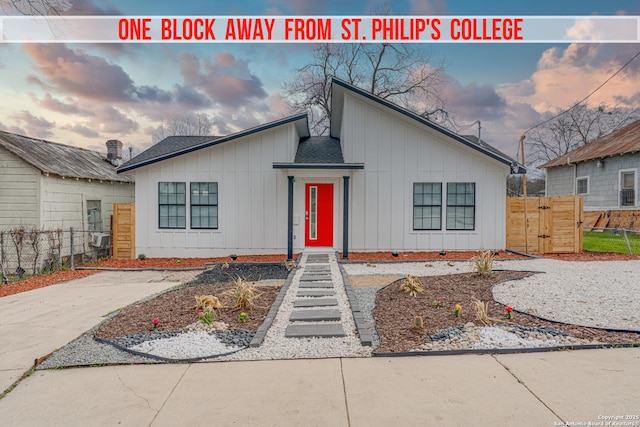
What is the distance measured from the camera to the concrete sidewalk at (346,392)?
270 cm

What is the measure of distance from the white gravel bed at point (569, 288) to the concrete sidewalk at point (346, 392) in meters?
1.25

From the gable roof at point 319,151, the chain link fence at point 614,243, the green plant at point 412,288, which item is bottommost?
the green plant at point 412,288

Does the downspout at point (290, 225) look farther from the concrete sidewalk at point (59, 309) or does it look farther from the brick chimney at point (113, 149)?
the brick chimney at point (113, 149)

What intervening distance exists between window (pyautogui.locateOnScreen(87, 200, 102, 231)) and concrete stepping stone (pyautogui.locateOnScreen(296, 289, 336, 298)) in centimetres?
1080

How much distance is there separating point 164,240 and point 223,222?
2.02m

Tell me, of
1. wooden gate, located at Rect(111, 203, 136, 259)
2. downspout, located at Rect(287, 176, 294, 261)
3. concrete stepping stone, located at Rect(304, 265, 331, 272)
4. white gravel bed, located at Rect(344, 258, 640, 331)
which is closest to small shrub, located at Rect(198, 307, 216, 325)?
concrete stepping stone, located at Rect(304, 265, 331, 272)

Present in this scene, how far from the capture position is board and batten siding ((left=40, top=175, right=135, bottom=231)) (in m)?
11.2

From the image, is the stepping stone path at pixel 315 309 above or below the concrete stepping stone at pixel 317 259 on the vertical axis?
below

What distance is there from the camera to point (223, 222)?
1112 cm

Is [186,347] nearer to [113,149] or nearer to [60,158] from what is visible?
[60,158]

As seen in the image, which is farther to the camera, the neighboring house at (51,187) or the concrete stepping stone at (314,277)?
the neighboring house at (51,187)

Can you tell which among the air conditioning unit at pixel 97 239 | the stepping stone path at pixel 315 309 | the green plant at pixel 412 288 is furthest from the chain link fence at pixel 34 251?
the green plant at pixel 412 288

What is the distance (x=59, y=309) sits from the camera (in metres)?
6.05

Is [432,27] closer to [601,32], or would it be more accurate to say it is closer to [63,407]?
[601,32]
